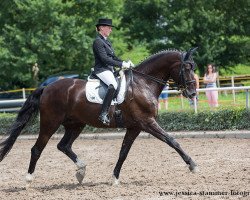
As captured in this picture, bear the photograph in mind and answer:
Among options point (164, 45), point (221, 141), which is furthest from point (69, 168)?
point (164, 45)

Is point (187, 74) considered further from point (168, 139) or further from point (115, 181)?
point (115, 181)

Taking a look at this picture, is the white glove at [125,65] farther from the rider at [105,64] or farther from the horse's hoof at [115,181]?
the horse's hoof at [115,181]

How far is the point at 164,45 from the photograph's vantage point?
34562 millimetres

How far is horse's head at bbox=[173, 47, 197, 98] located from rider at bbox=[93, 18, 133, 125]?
92 cm

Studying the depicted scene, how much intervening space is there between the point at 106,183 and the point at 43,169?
247 centimetres

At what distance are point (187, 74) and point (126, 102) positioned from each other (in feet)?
3.89

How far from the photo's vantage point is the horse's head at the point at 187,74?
9.64 metres

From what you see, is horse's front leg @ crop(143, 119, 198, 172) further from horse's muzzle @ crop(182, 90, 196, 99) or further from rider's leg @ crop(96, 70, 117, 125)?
horse's muzzle @ crop(182, 90, 196, 99)

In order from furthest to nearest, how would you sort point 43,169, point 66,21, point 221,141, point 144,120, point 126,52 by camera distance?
point 126,52 < point 66,21 < point 221,141 < point 43,169 < point 144,120

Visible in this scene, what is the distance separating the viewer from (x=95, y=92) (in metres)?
9.71

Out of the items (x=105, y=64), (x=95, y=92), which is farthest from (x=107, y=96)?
(x=105, y=64)

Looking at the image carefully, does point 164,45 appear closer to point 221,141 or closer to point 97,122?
point 221,141

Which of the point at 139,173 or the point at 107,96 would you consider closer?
the point at 107,96

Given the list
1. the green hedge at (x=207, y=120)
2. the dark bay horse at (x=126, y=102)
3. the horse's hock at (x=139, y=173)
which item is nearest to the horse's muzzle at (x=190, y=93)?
the dark bay horse at (x=126, y=102)
